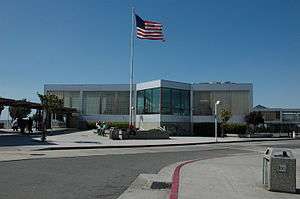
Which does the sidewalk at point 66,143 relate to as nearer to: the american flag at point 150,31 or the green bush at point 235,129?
the american flag at point 150,31

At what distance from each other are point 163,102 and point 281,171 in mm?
50353

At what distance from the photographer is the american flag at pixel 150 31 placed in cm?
4156

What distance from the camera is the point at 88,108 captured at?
69.2m

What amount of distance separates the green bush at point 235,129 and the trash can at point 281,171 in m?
50.9

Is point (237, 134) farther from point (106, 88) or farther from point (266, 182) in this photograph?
point (266, 182)

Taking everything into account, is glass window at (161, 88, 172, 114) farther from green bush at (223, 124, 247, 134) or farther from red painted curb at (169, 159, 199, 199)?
red painted curb at (169, 159, 199, 199)

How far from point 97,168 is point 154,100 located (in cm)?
4627

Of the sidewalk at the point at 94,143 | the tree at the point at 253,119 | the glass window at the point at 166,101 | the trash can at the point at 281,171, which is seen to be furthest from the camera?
the tree at the point at 253,119

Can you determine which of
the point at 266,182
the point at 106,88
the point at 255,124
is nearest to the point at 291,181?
the point at 266,182

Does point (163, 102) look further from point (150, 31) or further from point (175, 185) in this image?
point (175, 185)

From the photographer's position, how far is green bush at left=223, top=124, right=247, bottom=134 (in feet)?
202

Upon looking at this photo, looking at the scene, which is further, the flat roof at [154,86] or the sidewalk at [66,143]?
the flat roof at [154,86]

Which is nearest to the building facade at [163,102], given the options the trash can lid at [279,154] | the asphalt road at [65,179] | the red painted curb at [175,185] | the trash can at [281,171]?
the asphalt road at [65,179]

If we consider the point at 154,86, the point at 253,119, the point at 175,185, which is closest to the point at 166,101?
the point at 154,86
